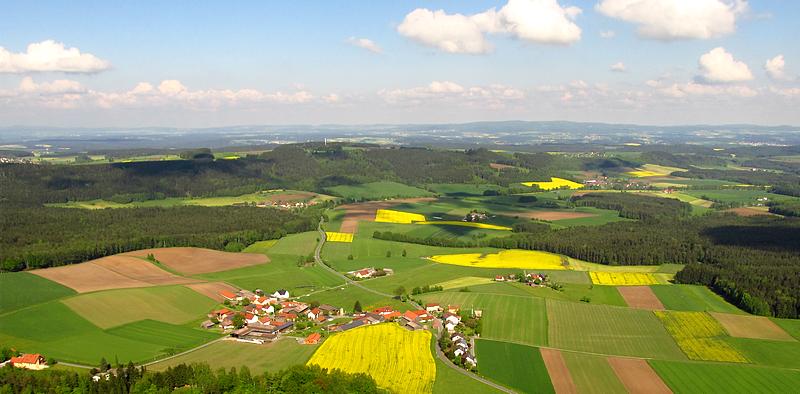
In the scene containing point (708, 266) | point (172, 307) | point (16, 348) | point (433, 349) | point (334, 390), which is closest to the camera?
point (334, 390)

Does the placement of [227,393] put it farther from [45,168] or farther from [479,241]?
[45,168]

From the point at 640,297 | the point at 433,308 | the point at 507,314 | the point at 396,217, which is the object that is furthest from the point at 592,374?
the point at 396,217

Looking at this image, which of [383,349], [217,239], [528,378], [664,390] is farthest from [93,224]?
[664,390]

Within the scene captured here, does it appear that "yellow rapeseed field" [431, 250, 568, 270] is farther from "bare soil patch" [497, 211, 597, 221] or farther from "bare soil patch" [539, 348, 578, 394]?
"bare soil patch" [539, 348, 578, 394]

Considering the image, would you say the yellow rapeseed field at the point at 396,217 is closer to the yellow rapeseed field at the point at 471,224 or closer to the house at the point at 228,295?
the yellow rapeseed field at the point at 471,224

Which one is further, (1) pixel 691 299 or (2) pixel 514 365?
(1) pixel 691 299

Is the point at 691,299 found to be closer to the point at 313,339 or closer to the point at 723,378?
the point at 723,378
